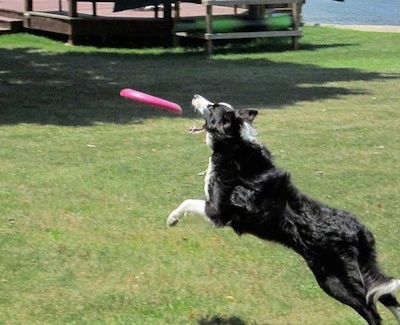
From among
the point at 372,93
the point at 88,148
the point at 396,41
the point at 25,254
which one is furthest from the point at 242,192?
the point at 396,41

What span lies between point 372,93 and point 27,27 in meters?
10.2

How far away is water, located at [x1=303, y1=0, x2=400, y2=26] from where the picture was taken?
96.0 feet

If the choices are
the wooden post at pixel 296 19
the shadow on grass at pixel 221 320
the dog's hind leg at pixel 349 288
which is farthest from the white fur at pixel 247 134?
the wooden post at pixel 296 19

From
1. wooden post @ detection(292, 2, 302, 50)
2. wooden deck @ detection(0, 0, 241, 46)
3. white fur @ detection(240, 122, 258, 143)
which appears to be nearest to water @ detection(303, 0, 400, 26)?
wooden post @ detection(292, 2, 302, 50)

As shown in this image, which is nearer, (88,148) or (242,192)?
(242,192)

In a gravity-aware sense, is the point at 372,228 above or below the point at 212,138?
below

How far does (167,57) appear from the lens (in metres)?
19.5

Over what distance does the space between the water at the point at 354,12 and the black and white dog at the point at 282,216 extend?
22.8 metres

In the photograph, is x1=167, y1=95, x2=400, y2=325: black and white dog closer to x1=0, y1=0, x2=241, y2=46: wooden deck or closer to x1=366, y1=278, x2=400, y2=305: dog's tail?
x1=366, y1=278, x2=400, y2=305: dog's tail

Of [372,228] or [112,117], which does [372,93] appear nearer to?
[112,117]

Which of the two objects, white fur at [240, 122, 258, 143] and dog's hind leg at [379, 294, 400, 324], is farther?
white fur at [240, 122, 258, 143]

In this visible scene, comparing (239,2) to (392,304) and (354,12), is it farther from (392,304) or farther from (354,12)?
(392,304)

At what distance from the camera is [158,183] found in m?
9.17

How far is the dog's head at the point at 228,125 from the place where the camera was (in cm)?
580
